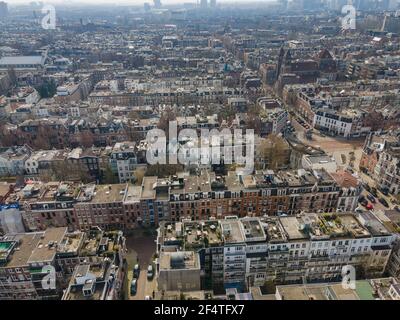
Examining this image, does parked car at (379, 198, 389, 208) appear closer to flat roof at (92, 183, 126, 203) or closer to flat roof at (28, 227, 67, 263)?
flat roof at (92, 183, 126, 203)

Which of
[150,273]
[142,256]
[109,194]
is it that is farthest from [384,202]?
[109,194]

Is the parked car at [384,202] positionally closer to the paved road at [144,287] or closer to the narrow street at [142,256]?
the narrow street at [142,256]

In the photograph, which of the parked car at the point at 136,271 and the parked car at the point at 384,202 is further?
the parked car at the point at 384,202

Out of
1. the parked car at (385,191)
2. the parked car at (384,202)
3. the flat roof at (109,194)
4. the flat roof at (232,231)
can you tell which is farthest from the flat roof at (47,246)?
the parked car at (385,191)

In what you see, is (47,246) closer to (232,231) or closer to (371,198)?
(232,231)

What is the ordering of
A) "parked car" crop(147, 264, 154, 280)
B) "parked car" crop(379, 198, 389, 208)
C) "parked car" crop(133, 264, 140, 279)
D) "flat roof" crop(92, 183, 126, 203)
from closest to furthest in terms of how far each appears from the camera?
"parked car" crop(147, 264, 154, 280), "parked car" crop(133, 264, 140, 279), "flat roof" crop(92, 183, 126, 203), "parked car" crop(379, 198, 389, 208)

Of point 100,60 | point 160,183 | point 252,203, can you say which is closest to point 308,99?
point 252,203

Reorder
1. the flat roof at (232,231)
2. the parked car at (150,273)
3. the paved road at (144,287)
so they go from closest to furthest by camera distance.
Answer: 1. the flat roof at (232,231)
2. the paved road at (144,287)
3. the parked car at (150,273)

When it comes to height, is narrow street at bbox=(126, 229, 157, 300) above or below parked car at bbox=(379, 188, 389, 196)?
below

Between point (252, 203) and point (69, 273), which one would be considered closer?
point (69, 273)

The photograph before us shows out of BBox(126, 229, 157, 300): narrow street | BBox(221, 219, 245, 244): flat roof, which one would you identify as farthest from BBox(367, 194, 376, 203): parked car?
BBox(126, 229, 157, 300): narrow street

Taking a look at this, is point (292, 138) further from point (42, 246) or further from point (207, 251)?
point (42, 246)
